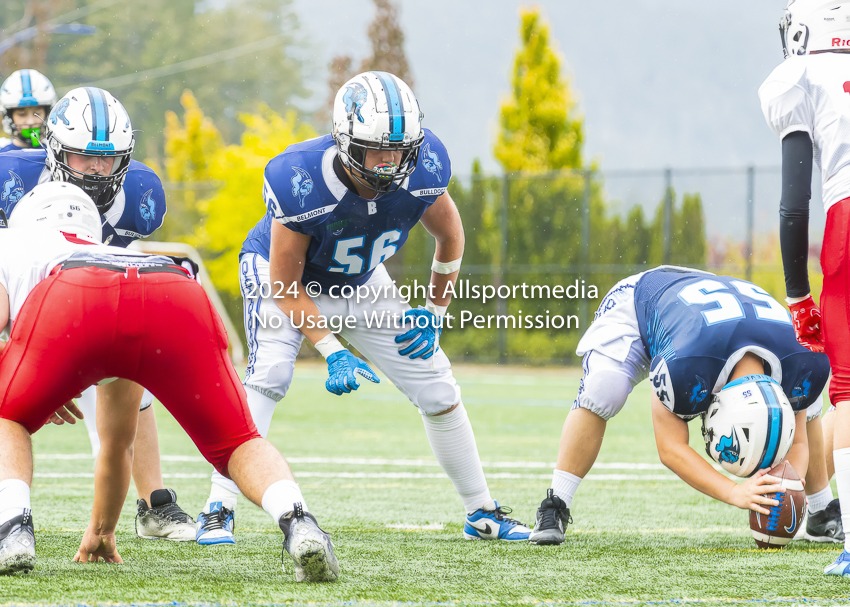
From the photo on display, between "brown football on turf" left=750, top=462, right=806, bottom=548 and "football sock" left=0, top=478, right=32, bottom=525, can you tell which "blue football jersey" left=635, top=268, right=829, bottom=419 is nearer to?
"brown football on turf" left=750, top=462, right=806, bottom=548

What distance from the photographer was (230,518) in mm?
3898

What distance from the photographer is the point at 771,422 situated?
3.09m

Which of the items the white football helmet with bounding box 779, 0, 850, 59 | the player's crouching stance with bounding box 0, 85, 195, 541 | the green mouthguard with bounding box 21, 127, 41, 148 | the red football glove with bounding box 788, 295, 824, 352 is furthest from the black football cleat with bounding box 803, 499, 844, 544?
the green mouthguard with bounding box 21, 127, 41, 148

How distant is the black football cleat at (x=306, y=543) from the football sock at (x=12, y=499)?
2.29 ft

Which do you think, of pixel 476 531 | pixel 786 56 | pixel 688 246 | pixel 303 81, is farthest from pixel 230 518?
pixel 303 81

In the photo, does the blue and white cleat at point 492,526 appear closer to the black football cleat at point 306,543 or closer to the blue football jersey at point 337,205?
the blue football jersey at point 337,205

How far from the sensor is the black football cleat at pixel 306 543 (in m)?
2.63

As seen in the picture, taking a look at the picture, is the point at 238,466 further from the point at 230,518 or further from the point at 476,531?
the point at 476,531

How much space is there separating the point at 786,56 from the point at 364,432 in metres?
5.69

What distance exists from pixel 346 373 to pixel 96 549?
1014mm

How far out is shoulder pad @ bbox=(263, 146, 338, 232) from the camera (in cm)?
367

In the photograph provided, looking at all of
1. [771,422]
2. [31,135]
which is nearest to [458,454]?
[771,422]

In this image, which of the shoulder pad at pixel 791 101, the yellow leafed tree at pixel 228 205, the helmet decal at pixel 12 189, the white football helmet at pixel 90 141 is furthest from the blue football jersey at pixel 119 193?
the yellow leafed tree at pixel 228 205

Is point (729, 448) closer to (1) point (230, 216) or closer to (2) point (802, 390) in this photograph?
(2) point (802, 390)
